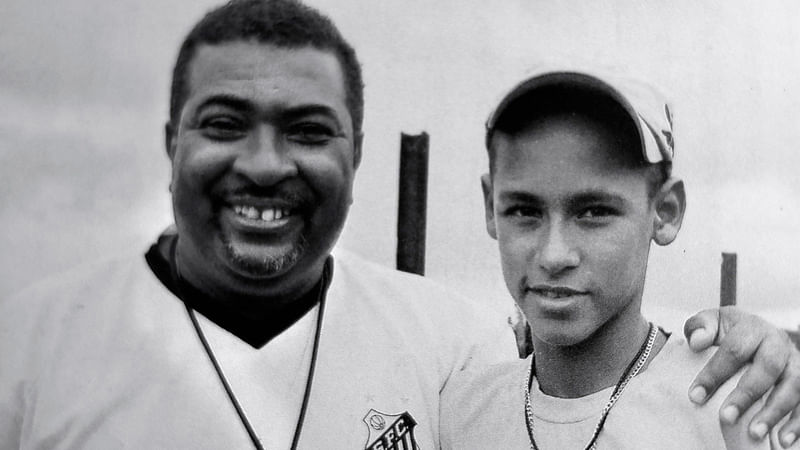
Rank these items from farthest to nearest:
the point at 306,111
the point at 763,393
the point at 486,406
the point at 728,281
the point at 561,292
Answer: the point at 728,281, the point at 486,406, the point at 306,111, the point at 561,292, the point at 763,393

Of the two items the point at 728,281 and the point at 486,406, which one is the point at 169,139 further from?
the point at 728,281

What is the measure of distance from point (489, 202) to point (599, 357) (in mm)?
440

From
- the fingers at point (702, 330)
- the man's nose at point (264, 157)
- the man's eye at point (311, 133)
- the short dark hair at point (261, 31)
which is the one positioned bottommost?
the fingers at point (702, 330)

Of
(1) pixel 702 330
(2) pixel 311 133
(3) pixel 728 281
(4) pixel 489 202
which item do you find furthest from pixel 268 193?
(3) pixel 728 281

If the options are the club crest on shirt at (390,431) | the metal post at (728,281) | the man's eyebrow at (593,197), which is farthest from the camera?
the metal post at (728,281)

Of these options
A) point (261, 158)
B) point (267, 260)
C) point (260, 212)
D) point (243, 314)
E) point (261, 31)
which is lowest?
point (243, 314)

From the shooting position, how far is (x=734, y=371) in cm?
195

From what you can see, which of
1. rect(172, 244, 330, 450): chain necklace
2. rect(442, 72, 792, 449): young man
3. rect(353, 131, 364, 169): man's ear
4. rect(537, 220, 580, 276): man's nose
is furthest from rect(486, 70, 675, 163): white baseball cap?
rect(172, 244, 330, 450): chain necklace

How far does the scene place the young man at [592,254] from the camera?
1991 millimetres

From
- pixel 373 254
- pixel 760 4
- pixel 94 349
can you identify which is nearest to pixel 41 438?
pixel 94 349

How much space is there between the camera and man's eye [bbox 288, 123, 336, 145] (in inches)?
83.4

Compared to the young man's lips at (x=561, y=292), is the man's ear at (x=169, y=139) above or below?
above

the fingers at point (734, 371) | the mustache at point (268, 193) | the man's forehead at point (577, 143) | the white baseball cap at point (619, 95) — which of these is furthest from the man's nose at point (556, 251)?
the mustache at point (268, 193)

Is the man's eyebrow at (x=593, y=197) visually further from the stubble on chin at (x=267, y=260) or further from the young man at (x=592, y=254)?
the stubble on chin at (x=267, y=260)
